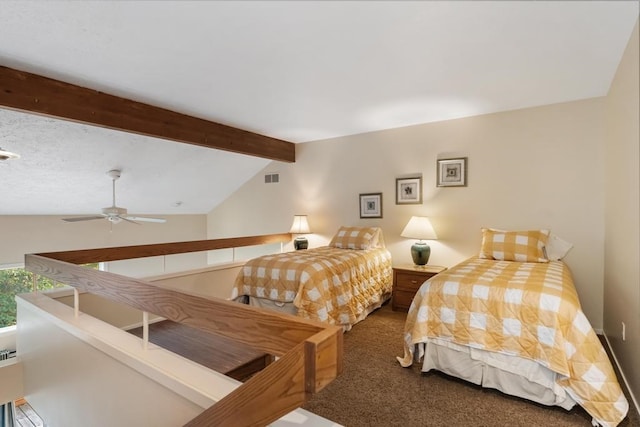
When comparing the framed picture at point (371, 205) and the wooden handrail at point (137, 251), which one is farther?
the framed picture at point (371, 205)

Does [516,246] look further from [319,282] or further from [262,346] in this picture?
[262,346]

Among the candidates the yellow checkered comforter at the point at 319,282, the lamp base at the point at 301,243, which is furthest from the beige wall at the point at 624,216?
the lamp base at the point at 301,243

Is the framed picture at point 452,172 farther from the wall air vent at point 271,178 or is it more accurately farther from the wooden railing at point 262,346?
the wooden railing at point 262,346

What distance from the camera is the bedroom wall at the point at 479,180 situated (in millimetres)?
3305

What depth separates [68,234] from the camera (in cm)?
491

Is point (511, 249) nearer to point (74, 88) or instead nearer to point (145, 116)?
point (145, 116)

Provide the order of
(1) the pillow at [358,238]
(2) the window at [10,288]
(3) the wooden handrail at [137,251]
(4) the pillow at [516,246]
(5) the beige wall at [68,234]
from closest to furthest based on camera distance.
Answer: (3) the wooden handrail at [137,251], (4) the pillow at [516,246], (1) the pillow at [358,238], (5) the beige wall at [68,234], (2) the window at [10,288]

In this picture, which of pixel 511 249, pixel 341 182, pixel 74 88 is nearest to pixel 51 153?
pixel 74 88

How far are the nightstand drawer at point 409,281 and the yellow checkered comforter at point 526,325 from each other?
3.84ft

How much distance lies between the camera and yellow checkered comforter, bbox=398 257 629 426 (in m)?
1.82

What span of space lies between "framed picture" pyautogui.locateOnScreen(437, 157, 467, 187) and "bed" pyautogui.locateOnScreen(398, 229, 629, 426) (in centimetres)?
155

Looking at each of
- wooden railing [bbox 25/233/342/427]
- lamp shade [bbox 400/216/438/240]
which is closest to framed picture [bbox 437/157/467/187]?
lamp shade [bbox 400/216/438/240]

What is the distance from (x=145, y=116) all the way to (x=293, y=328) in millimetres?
3207

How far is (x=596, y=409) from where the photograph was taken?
1.81 m
